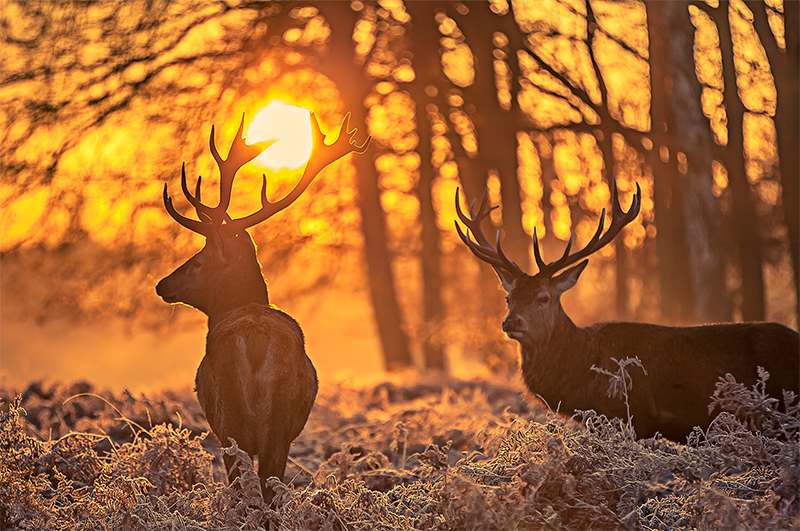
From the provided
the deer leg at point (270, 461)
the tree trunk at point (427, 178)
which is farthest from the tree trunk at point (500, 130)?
the deer leg at point (270, 461)

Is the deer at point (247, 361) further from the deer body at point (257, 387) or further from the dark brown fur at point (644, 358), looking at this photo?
the dark brown fur at point (644, 358)

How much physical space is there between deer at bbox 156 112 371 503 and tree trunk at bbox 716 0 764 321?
284 inches

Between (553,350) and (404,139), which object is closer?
(553,350)

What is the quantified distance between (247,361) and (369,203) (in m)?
10.6

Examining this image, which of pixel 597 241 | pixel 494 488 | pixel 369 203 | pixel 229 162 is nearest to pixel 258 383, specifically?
pixel 494 488

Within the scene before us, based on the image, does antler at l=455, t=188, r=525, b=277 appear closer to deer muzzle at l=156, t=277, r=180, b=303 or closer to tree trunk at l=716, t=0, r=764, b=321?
deer muzzle at l=156, t=277, r=180, b=303

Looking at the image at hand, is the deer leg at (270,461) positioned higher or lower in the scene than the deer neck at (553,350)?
lower

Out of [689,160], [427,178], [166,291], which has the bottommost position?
[166,291]


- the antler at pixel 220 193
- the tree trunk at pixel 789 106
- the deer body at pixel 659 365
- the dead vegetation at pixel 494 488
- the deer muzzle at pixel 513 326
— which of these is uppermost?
the tree trunk at pixel 789 106

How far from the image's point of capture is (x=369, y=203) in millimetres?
14719

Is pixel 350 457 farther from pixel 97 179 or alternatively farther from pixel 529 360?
pixel 97 179

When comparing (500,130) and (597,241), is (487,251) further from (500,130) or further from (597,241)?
(500,130)

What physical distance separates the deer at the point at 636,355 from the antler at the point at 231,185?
1566 millimetres

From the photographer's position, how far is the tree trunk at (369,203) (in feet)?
45.2
